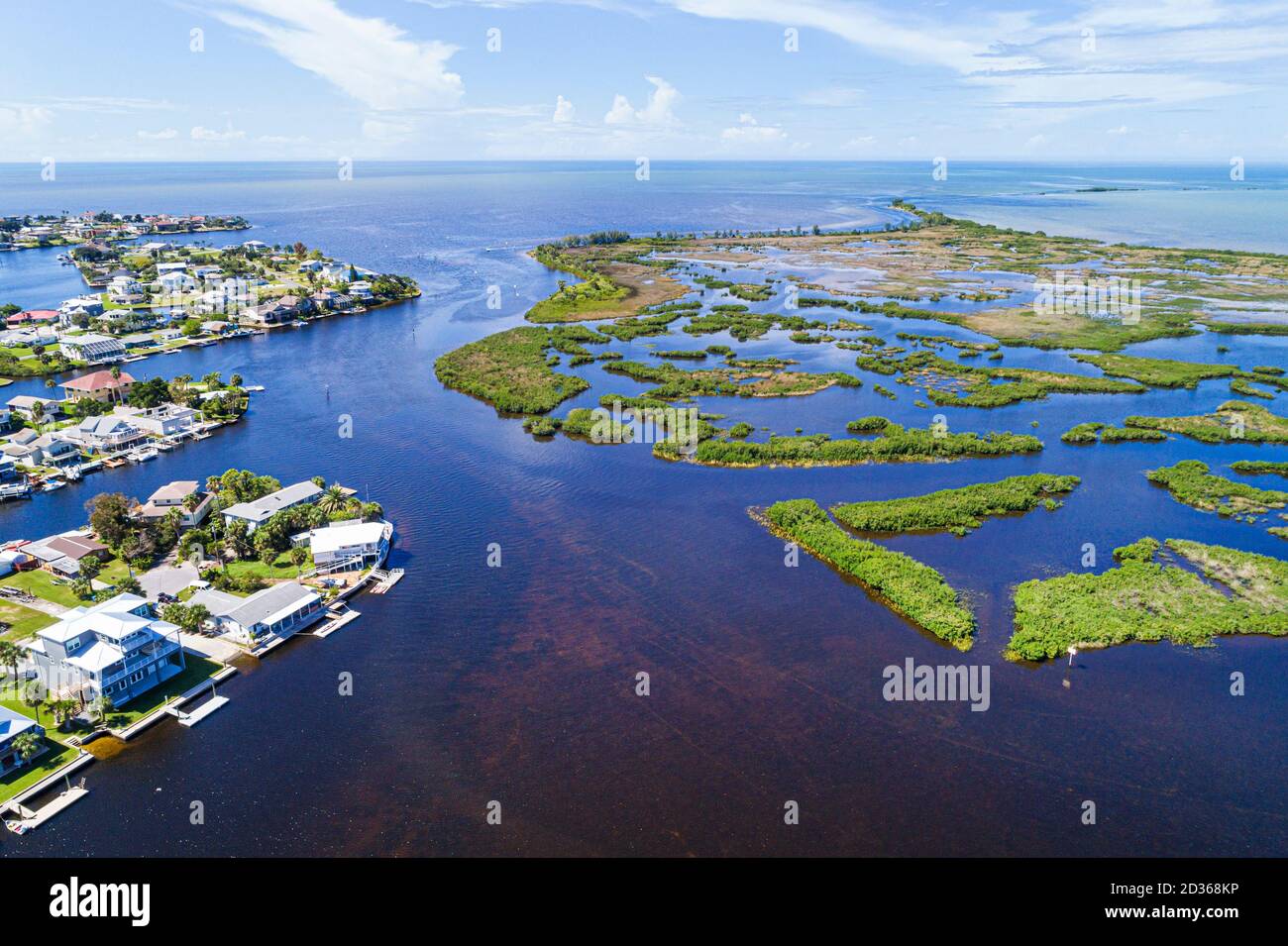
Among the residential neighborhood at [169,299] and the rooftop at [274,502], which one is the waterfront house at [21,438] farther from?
the residential neighborhood at [169,299]

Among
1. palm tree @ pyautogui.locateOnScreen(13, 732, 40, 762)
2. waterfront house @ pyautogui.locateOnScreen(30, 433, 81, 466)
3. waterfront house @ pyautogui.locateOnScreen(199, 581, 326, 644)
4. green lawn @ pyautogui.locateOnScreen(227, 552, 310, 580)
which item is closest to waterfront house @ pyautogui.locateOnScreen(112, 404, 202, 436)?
waterfront house @ pyautogui.locateOnScreen(30, 433, 81, 466)

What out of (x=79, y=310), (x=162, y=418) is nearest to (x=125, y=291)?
(x=79, y=310)

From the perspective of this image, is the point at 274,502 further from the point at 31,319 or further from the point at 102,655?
the point at 31,319

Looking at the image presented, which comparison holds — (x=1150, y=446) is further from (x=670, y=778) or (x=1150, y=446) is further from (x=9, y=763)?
(x=9, y=763)

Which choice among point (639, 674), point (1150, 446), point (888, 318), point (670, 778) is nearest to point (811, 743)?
point (670, 778)

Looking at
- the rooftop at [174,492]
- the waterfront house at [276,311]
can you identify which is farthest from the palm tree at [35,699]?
the waterfront house at [276,311]

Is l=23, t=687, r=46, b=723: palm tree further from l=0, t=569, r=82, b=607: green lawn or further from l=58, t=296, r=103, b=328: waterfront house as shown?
l=58, t=296, r=103, b=328: waterfront house
